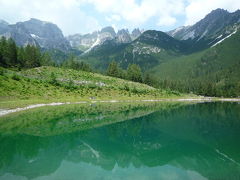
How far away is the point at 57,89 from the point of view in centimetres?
8481

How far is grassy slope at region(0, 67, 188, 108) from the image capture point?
62475mm

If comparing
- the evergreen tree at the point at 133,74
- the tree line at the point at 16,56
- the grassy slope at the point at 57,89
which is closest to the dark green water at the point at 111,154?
the grassy slope at the point at 57,89

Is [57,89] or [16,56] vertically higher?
[16,56]

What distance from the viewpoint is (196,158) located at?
74.4 ft

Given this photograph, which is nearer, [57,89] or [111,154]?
[111,154]

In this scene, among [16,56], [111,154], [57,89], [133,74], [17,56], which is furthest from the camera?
[133,74]

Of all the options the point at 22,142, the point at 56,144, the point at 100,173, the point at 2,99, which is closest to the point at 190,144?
the point at 100,173

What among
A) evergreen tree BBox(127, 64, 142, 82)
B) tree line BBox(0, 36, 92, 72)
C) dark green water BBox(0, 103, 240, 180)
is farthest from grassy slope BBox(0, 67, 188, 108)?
evergreen tree BBox(127, 64, 142, 82)

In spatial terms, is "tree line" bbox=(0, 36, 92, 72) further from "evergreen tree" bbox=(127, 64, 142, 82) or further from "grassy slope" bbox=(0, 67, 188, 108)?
"evergreen tree" bbox=(127, 64, 142, 82)

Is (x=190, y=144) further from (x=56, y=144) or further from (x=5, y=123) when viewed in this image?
(x=5, y=123)

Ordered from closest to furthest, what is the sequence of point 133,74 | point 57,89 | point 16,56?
1. point 57,89
2. point 16,56
3. point 133,74

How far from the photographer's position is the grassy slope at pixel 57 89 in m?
62.5

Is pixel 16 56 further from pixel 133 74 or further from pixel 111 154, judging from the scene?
pixel 111 154

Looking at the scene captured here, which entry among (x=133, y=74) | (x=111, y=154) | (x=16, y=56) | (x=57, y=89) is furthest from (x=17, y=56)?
(x=111, y=154)
